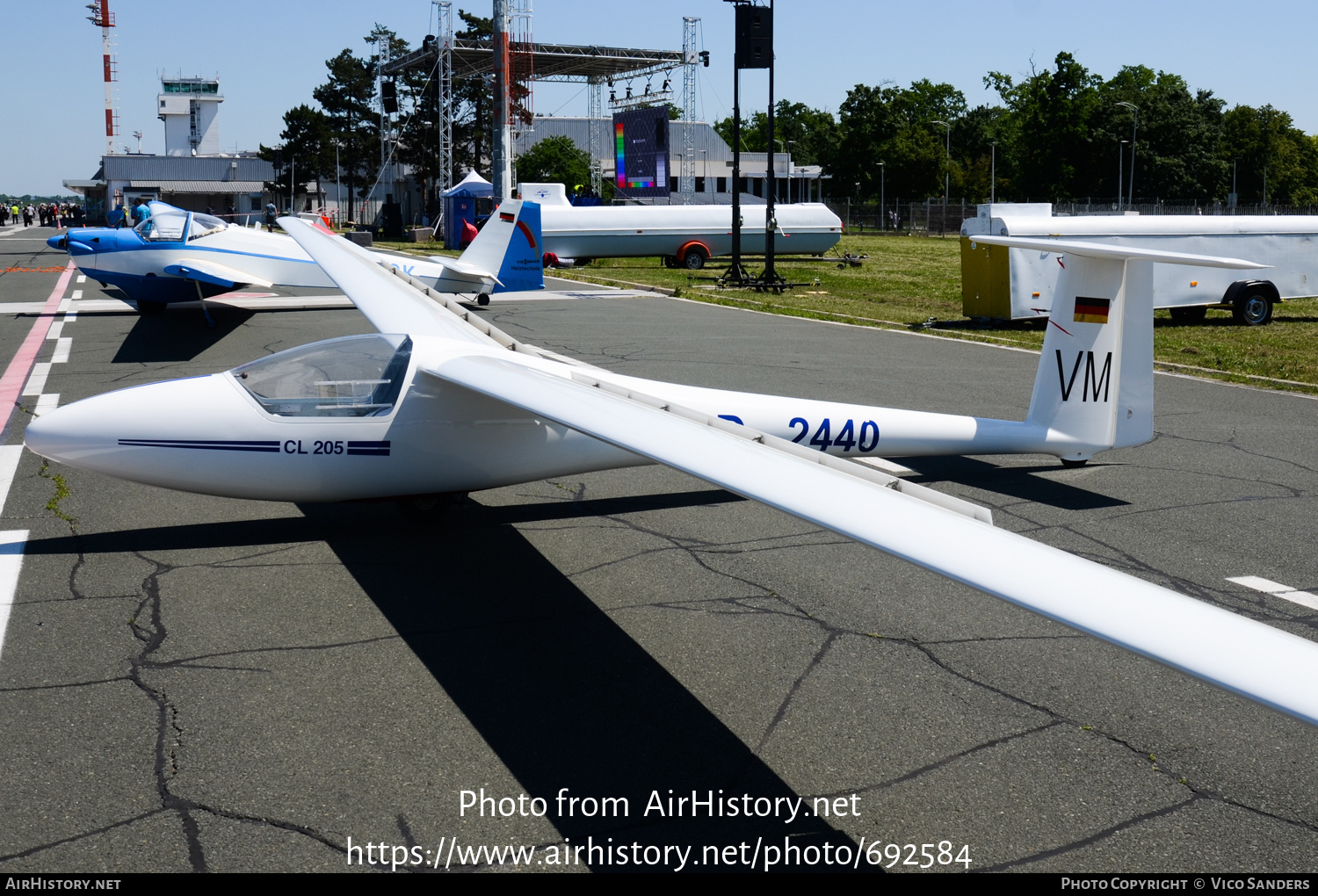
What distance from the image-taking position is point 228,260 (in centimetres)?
2100

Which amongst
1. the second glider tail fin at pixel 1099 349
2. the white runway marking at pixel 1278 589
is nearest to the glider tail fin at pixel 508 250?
the second glider tail fin at pixel 1099 349

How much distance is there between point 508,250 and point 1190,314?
47.7 ft

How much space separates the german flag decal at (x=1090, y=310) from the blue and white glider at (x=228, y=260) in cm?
1225

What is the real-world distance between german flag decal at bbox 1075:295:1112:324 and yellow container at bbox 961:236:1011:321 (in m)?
11.1

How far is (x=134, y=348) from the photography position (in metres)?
16.7

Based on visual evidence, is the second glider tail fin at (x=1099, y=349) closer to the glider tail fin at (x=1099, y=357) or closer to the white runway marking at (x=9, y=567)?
the glider tail fin at (x=1099, y=357)

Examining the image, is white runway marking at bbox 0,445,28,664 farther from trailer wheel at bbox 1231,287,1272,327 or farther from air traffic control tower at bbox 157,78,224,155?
air traffic control tower at bbox 157,78,224,155

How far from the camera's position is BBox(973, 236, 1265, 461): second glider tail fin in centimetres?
832

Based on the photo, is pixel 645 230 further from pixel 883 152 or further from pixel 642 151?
pixel 883 152

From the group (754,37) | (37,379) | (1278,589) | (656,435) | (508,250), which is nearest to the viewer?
(656,435)

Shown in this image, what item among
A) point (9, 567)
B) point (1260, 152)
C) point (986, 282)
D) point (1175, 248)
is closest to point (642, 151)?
point (986, 282)

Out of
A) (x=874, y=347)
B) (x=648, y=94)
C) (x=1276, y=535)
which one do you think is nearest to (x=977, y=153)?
(x=648, y=94)

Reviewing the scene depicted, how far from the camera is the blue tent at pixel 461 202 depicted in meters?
47.2

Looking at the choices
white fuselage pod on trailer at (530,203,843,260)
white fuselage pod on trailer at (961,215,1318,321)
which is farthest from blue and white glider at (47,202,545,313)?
white fuselage pod on trailer at (530,203,843,260)
